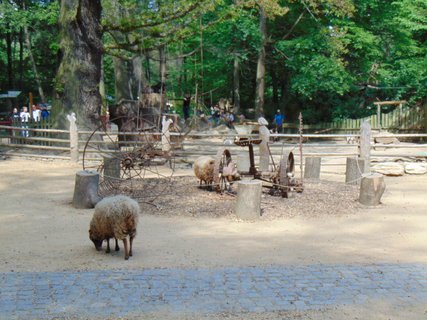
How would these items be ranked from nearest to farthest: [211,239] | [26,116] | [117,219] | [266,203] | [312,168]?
1. [117,219]
2. [211,239]
3. [266,203]
4. [312,168]
5. [26,116]

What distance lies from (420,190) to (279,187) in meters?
3.95

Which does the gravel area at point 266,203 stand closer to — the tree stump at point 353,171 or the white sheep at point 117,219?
the tree stump at point 353,171

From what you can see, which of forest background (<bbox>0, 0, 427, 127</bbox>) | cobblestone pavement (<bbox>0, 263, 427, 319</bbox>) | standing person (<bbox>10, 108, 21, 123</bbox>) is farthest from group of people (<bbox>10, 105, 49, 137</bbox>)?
cobblestone pavement (<bbox>0, 263, 427, 319</bbox>)

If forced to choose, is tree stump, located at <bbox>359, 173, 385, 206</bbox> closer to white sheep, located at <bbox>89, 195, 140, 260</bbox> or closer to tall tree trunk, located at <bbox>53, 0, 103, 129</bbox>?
white sheep, located at <bbox>89, 195, 140, 260</bbox>

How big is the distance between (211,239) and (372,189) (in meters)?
4.04

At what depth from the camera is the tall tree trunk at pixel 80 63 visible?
16.8 meters

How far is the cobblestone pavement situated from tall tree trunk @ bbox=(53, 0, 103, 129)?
12.3m

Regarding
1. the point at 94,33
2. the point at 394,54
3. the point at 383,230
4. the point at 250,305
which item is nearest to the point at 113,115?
the point at 94,33

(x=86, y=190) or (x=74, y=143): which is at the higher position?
(x=74, y=143)

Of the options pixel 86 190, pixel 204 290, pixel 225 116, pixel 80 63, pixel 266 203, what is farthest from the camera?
pixel 225 116

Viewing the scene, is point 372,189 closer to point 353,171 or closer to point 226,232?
point 353,171

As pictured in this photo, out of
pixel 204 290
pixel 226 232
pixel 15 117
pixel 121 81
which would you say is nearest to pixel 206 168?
pixel 226 232

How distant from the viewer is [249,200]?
28.4 ft

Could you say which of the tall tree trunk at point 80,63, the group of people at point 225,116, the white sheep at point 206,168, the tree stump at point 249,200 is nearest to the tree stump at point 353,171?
the white sheep at point 206,168
